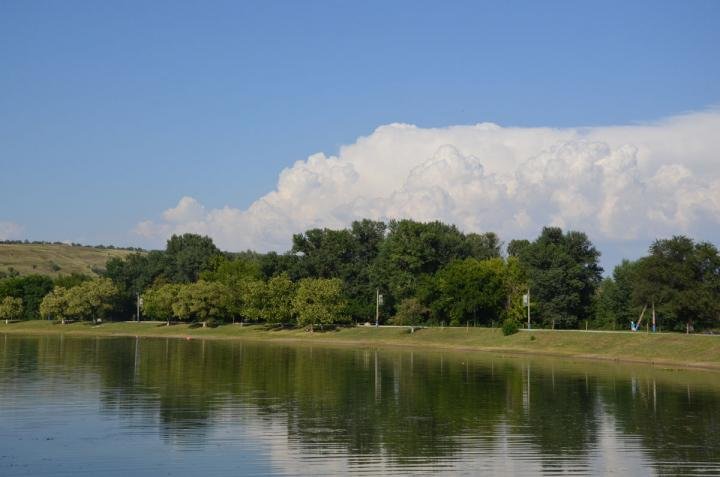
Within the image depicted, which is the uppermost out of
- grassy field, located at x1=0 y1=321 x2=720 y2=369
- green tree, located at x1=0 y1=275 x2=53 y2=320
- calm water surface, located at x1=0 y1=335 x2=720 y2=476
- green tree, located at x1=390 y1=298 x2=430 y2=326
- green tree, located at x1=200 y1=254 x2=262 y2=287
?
green tree, located at x1=200 y1=254 x2=262 y2=287

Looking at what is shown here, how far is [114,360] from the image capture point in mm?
82125

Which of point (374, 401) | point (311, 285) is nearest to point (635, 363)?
point (374, 401)

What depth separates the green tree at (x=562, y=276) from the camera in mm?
120188

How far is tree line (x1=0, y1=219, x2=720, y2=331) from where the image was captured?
9919 centimetres

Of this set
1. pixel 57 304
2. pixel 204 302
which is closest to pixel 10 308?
pixel 57 304

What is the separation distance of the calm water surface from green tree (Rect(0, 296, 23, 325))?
117 m

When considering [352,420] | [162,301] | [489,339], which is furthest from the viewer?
[162,301]

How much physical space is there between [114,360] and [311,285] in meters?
60.6

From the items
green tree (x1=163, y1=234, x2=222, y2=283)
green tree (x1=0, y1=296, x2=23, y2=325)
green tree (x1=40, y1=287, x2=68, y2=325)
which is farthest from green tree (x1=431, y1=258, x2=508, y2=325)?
green tree (x1=0, y1=296, x2=23, y2=325)

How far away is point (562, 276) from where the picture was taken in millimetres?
119688

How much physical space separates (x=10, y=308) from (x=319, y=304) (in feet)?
271

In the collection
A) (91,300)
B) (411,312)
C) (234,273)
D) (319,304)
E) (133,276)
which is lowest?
(411,312)

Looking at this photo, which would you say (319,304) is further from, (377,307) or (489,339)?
(489,339)

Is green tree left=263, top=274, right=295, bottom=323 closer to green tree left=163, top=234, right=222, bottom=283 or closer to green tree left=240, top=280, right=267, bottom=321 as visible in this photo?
green tree left=240, top=280, right=267, bottom=321
